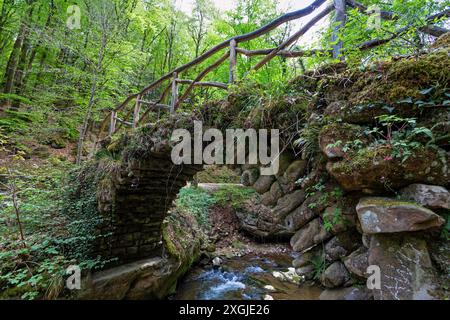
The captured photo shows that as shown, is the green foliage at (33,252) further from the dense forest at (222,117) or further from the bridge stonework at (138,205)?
the bridge stonework at (138,205)

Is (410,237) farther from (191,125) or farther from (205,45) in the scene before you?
(205,45)

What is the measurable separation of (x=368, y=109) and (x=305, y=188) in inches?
24.6

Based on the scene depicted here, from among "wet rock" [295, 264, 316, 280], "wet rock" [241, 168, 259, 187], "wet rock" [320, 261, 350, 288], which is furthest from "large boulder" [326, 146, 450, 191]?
"wet rock" [241, 168, 259, 187]

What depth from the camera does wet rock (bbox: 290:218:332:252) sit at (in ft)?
4.80

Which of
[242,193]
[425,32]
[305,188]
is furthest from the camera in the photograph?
[242,193]

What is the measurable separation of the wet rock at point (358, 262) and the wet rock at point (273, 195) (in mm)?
619

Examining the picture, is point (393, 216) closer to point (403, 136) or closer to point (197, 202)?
point (403, 136)

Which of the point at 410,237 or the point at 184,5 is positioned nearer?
the point at 410,237

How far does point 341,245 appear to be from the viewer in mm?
1384

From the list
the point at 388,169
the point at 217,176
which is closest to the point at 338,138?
the point at 388,169

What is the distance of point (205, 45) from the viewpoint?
10.9 m

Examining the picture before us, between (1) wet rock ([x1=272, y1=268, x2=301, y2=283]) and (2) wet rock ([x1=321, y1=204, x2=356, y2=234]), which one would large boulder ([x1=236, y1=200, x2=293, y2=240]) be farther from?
(2) wet rock ([x1=321, y1=204, x2=356, y2=234])

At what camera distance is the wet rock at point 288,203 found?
164 cm
